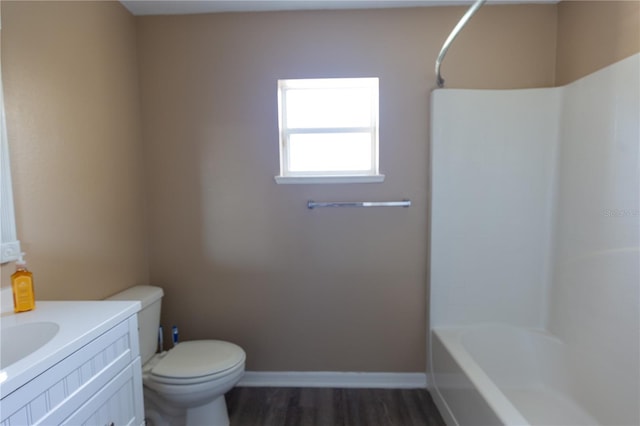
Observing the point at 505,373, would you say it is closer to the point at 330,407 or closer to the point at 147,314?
the point at 330,407

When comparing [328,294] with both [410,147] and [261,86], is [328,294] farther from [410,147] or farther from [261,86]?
[261,86]

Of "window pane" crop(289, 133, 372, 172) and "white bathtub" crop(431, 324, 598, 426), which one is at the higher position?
"window pane" crop(289, 133, 372, 172)

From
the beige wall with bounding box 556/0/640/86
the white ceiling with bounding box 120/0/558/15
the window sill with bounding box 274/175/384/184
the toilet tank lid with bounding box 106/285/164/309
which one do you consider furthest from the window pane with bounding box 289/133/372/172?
the beige wall with bounding box 556/0/640/86

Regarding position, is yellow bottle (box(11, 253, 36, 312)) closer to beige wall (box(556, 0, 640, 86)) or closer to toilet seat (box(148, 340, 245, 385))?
toilet seat (box(148, 340, 245, 385))

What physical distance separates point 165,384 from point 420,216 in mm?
1645

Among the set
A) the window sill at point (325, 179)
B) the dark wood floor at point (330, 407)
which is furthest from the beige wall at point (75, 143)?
the dark wood floor at point (330, 407)

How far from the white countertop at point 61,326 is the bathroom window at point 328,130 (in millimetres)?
1202

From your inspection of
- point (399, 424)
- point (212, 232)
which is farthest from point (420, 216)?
point (212, 232)

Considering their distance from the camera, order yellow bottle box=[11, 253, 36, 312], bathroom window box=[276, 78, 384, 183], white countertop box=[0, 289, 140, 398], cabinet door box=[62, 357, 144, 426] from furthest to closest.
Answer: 1. bathroom window box=[276, 78, 384, 183]
2. yellow bottle box=[11, 253, 36, 312]
3. cabinet door box=[62, 357, 144, 426]
4. white countertop box=[0, 289, 140, 398]

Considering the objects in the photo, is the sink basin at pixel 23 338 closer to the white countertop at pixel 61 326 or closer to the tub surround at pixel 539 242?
the white countertop at pixel 61 326

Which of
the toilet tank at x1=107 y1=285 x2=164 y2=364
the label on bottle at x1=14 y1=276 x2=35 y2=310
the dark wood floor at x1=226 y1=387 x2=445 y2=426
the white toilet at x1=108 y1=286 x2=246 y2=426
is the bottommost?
the dark wood floor at x1=226 y1=387 x2=445 y2=426

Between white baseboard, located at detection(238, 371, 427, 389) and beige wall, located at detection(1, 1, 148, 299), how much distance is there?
100 cm

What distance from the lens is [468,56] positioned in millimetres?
1830

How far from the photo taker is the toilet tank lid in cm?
161
